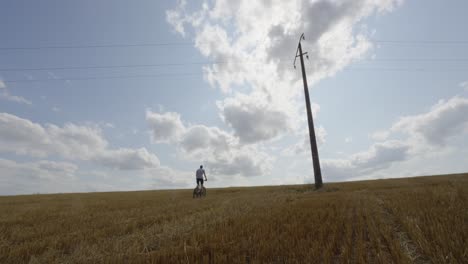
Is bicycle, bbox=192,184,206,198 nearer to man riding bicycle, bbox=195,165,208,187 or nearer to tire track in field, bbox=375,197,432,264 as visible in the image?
man riding bicycle, bbox=195,165,208,187

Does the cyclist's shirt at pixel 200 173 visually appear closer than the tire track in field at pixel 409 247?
No

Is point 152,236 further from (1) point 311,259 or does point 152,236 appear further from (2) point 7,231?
(2) point 7,231

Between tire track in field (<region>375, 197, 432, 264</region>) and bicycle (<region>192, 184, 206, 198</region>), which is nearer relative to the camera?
tire track in field (<region>375, 197, 432, 264</region>)

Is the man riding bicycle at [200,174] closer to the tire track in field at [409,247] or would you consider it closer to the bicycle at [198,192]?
the bicycle at [198,192]

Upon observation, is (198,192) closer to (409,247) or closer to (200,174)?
(200,174)

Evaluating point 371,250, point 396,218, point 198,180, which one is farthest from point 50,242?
point 198,180

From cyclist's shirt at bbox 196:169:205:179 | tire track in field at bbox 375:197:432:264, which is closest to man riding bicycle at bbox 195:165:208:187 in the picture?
cyclist's shirt at bbox 196:169:205:179

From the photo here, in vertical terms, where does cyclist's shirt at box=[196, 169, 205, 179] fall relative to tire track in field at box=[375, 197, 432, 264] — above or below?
above

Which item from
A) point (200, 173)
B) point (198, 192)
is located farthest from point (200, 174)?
point (198, 192)

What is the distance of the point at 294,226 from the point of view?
405cm

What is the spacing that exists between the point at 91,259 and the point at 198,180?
46.3 feet

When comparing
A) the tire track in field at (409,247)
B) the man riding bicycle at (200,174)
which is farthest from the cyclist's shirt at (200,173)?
the tire track in field at (409,247)

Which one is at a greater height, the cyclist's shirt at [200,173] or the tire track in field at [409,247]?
the cyclist's shirt at [200,173]

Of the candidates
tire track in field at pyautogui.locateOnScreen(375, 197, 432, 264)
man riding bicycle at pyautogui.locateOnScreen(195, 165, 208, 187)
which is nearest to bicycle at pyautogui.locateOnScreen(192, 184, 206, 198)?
man riding bicycle at pyautogui.locateOnScreen(195, 165, 208, 187)
